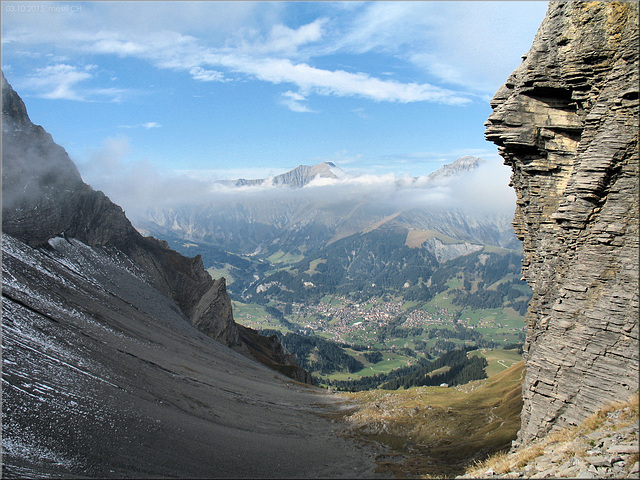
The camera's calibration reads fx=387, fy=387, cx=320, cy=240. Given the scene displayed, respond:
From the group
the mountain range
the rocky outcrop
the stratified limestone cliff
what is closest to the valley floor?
the mountain range

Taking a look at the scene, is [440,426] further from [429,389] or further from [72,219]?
[72,219]

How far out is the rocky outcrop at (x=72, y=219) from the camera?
8019 centimetres

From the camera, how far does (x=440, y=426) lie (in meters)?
50.8

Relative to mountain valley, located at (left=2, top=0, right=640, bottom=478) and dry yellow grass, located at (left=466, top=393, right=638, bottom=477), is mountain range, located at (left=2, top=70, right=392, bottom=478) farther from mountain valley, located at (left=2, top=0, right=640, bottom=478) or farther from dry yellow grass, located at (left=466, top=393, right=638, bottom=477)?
dry yellow grass, located at (left=466, top=393, right=638, bottom=477)

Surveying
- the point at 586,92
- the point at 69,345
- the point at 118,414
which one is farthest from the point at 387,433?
the point at 586,92

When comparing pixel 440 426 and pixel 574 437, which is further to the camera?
pixel 440 426

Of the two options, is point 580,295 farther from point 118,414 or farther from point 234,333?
point 234,333

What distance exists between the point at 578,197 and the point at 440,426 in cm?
3981

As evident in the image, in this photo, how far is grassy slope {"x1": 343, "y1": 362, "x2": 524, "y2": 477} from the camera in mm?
37438

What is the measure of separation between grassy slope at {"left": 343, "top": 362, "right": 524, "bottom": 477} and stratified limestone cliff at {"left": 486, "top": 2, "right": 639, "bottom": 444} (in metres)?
14.0

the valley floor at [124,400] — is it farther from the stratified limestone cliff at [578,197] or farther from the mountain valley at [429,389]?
the stratified limestone cliff at [578,197]

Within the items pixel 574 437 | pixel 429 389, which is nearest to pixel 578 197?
pixel 574 437

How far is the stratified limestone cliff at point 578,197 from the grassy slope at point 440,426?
46.1 feet

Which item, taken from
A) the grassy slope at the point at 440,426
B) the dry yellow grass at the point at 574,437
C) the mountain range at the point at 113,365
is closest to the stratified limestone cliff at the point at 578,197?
the dry yellow grass at the point at 574,437
